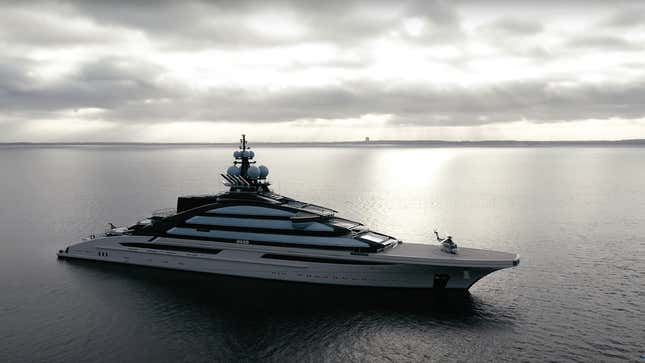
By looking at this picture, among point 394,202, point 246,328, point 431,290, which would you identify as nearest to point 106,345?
point 246,328

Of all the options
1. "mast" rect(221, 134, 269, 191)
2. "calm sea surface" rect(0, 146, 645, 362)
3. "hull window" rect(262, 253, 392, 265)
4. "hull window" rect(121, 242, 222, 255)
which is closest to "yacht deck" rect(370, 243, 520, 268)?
"hull window" rect(262, 253, 392, 265)

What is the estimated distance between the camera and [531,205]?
244 ft

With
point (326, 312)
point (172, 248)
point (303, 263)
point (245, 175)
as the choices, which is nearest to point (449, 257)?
point (326, 312)

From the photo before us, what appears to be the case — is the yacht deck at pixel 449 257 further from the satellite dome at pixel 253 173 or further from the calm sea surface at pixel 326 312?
the satellite dome at pixel 253 173

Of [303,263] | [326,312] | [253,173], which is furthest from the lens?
[253,173]

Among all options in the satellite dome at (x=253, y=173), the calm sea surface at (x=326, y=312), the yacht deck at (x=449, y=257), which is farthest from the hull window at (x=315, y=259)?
the satellite dome at (x=253, y=173)

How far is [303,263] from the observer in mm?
33719

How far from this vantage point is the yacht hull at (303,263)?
3134 cm

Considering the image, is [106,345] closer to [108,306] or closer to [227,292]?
[108,306]

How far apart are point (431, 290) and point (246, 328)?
605 inches

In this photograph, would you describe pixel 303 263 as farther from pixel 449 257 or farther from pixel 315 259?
pixel 449 257

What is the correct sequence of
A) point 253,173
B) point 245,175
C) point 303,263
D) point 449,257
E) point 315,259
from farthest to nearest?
point 245,175 < point 253,173 < point 303,263 < point 315,259 < point 449,257

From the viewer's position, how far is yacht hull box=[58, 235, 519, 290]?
103 ft

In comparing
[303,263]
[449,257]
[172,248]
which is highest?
[449,257]
